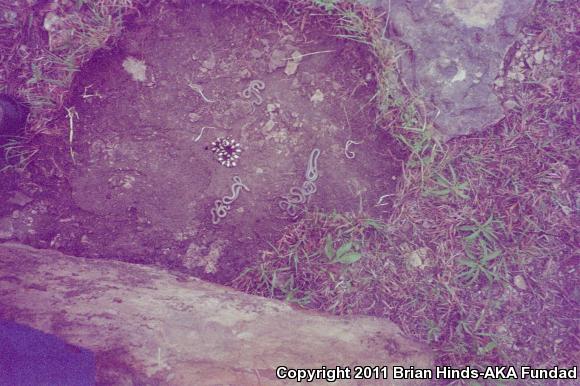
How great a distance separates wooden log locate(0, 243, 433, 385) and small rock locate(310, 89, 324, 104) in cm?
143

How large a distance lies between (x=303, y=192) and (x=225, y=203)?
1.80 feet

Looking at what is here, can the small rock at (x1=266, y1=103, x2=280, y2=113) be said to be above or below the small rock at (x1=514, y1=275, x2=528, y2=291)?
above

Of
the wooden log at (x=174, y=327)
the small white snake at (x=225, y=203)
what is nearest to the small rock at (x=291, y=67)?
the small white snake at (x=225, y=203)

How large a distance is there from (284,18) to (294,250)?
164 centimetres

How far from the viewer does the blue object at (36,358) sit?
1881 mm

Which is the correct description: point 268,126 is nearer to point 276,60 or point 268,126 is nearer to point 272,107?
point 272,107

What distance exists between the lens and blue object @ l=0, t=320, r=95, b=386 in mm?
1881

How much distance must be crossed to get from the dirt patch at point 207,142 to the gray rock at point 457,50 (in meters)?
0.33

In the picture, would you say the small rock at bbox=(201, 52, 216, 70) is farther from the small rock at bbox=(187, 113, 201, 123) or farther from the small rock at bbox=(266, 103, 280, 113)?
the small rock at bbox=(266, 103, 280, 113)

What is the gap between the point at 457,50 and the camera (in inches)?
107

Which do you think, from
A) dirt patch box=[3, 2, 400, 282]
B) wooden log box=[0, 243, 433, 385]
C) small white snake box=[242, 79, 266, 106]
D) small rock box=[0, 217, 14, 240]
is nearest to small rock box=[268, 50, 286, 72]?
dirt patch box=[3, 2, 400, 282]

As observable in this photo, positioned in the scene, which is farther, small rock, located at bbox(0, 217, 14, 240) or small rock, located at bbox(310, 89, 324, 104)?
small rock, located at bbox(310, 89, 324, 104)

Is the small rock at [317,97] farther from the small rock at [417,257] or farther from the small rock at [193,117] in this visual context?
the small rock at [417,257]

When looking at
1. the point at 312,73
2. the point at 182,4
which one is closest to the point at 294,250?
the point at 312,73
